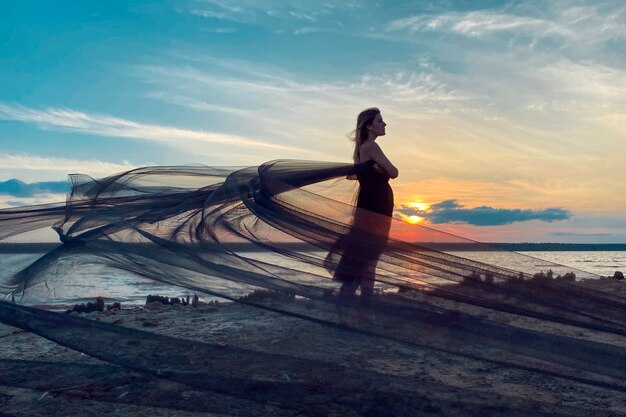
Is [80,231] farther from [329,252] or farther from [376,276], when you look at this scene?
[376,276]

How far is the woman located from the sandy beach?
0.34m

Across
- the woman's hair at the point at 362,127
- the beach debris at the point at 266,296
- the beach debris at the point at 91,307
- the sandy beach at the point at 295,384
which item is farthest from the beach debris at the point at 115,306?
the beach debris at the point at 266,296

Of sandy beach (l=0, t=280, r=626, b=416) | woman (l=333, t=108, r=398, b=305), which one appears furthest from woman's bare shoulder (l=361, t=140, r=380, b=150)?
sandy beach (l=0, t=280, r=626, b=416)

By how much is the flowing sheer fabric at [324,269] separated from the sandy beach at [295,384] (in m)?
0.11

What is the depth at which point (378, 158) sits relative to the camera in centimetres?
536

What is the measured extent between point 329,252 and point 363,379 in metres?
0.91

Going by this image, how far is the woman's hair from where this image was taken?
18.5ft

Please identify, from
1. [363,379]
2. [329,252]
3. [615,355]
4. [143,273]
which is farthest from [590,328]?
[143,273]

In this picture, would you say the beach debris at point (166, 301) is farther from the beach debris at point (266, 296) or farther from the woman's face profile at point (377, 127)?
the beach debris at point (266, 296)

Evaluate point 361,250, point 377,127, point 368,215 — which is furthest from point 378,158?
point 361,250

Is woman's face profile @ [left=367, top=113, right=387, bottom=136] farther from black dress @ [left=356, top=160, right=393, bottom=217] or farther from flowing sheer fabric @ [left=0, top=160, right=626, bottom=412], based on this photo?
flowing sheer fabric @ [left=0, top=160, right=626, bottom=412]

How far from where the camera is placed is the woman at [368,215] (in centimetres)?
402

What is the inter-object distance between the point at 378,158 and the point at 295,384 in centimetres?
240

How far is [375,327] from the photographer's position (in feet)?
12.3
